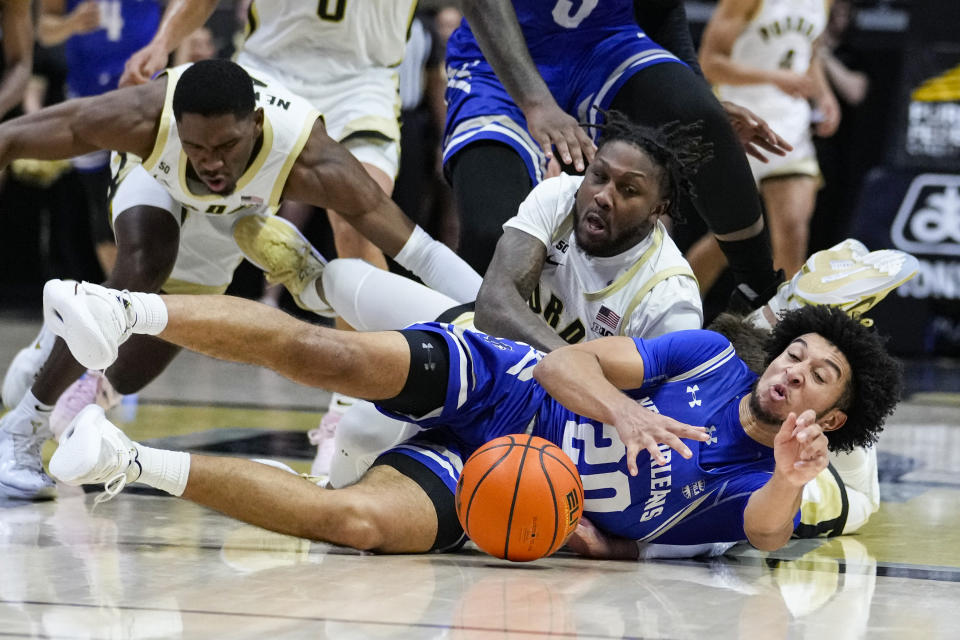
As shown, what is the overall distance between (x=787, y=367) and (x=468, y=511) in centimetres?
93

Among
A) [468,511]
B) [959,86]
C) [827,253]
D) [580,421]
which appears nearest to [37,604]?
[468,511]

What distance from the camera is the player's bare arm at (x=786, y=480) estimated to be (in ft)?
10.5

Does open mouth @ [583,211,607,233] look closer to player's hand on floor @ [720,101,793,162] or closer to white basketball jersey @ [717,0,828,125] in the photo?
player's hand on floor @ [720,101,793,162]

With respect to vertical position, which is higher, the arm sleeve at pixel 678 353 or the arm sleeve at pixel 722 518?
the arm sleeve at pixel 678 353

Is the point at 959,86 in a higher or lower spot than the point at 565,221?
higher

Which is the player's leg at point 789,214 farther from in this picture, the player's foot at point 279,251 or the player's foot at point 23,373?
the player's foot at point 23,373

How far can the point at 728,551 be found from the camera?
3.93 metres

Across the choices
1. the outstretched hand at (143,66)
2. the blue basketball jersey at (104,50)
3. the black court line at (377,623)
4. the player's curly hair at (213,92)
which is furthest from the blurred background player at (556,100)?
the blue basketball jersey at (104,50)

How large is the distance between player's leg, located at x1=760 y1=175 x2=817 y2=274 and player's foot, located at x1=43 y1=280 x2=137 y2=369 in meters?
5.05

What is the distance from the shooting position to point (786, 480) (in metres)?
3.31

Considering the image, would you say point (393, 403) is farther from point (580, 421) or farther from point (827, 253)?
point (827, 253)

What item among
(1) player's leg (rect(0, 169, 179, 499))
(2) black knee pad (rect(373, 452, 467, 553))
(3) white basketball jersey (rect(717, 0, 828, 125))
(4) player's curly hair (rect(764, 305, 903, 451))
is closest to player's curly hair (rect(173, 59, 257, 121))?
(1) player's leg (rect(0, 169, 179, 499))

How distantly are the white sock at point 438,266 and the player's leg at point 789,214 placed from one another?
133 inches

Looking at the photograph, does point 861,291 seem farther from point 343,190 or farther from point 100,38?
point 100,38
